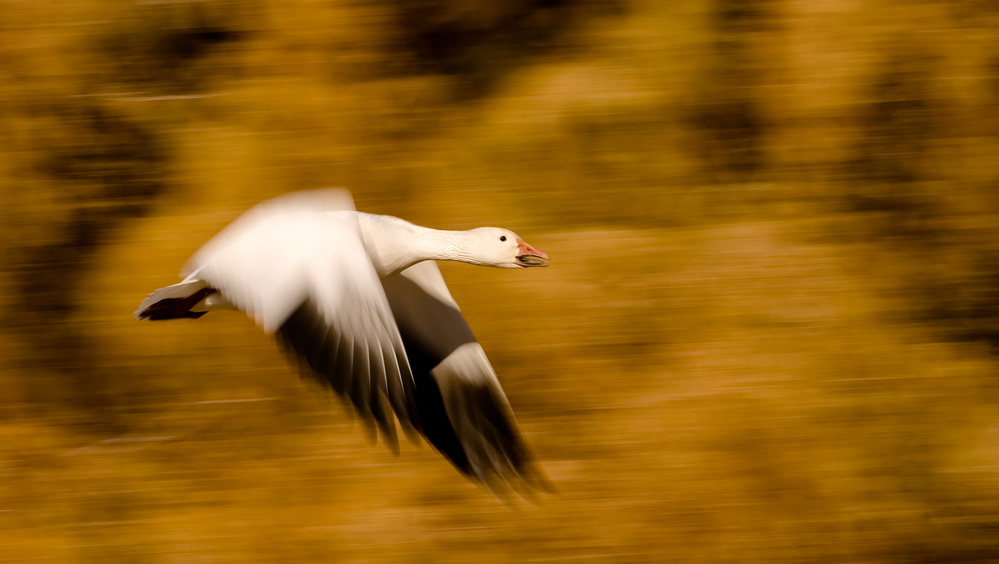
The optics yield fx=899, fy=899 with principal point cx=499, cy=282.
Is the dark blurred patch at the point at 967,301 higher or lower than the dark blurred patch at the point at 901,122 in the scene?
lower

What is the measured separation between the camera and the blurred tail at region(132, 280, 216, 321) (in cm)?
217

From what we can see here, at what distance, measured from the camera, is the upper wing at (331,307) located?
1.72 m

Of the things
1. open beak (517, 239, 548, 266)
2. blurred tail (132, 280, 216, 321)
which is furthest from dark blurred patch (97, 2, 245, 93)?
open beak (517, 239, 548, 266)

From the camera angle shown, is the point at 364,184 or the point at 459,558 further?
the point at 364,184

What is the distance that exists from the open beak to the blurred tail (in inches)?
30.5

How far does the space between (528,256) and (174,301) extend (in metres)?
0.91

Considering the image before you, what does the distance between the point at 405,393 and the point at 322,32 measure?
64.6 inches

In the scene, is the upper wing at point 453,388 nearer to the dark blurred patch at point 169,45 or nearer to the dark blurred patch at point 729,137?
the dark blurred patch at point 729,137

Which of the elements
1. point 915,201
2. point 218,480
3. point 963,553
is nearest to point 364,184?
point 218,480

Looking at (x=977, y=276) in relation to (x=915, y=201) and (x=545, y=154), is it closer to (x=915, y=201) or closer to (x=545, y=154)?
(x=915, y=201)

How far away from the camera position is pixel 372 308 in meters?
1.72

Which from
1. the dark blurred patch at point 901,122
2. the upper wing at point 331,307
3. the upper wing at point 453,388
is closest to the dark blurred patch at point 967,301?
the dark blurred patch at point 901,122

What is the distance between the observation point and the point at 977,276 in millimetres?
2801

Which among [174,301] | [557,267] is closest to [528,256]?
[557,267]
